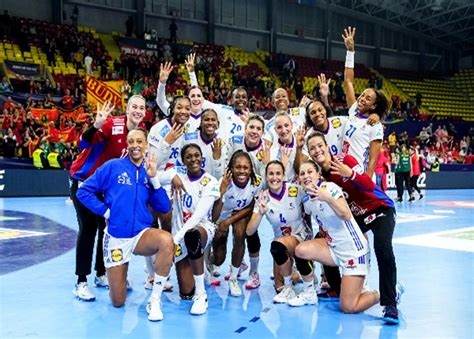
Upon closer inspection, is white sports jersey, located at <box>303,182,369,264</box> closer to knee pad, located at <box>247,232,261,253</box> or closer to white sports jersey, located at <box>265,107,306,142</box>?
knee pad, located at <box>247,232,261,253</box>

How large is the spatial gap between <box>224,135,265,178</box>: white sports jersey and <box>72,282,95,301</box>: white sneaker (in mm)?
1953

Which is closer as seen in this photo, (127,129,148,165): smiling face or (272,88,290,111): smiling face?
(127,129,148,165): smiling face

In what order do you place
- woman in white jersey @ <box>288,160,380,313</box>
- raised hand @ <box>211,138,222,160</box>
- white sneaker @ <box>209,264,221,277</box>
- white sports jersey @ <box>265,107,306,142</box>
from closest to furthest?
woman in white jersey @ <box>288,160,380,313</box>
raised hand @ <box>211,138,222,160</box>
white sneaker @ <box>209,264,221,277</box>
white sports jersey @ <box>265,107,306,142</box>

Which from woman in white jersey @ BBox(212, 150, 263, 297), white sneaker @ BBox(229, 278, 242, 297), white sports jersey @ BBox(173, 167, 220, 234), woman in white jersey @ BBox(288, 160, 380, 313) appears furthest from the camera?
woman in white jersey @ BBox(212, 150, 263, 297)

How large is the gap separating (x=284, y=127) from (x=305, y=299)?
1.76 meters

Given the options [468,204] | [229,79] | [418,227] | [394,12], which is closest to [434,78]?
[394,12]

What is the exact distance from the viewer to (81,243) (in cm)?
535

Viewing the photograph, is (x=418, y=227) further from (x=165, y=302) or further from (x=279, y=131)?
(x=165, y=302)

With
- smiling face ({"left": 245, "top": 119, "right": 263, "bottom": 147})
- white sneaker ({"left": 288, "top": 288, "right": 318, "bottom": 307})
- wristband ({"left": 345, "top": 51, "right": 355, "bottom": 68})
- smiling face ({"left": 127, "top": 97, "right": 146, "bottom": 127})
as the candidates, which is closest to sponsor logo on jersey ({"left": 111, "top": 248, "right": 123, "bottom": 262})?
smiling face ({"left": 127, "top": 97, "right": 146, "bottom": 127})

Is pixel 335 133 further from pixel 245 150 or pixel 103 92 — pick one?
pixel 103 92

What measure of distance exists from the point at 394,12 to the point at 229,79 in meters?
14.4

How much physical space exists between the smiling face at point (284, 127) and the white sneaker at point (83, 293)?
2.50m

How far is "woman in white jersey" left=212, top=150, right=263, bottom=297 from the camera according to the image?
18.0ft

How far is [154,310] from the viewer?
456cm
